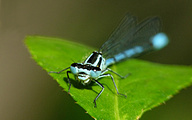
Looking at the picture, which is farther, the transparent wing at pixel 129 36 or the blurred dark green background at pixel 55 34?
the blurred dark green background at pixel 55 34

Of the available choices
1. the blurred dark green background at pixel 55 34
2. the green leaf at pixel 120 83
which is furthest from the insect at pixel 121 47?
the blurred dark green background at pixel 55 34

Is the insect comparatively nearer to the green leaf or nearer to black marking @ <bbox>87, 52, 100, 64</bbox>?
black marking @ <bbox>87, 52, 100, 64</bbox>

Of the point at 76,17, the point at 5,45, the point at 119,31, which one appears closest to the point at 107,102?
the point at 119,31

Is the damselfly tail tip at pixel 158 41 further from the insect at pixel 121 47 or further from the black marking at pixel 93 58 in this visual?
the black marking at pixel 93 58

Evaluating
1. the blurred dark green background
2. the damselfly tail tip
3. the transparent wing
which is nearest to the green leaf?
the transparent wing

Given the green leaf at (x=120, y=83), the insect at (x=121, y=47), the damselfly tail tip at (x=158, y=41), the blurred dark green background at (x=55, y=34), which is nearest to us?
the green leaf at (x=120, y=83)

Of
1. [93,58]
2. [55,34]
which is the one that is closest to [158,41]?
[93,58]

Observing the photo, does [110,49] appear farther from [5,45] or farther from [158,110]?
[5,45]
